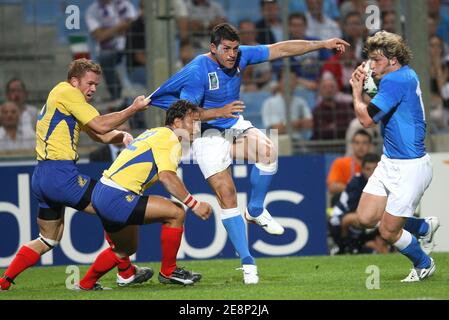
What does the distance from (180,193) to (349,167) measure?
5047 millimetres

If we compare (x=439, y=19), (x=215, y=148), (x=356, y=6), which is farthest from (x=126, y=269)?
(x=439, y=19)

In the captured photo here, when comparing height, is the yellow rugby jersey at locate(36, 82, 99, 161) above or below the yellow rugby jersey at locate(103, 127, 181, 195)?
above

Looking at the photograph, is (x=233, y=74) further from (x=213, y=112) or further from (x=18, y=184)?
(x=18, y=184)

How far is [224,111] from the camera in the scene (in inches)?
374

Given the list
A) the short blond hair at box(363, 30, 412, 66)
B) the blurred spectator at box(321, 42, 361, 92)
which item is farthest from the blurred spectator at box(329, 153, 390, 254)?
the short blond hair at box(363, 30, 412, 66)

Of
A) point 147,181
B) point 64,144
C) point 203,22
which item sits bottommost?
point 147,181

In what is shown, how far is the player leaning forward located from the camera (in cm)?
931

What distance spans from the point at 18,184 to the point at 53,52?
188 cm

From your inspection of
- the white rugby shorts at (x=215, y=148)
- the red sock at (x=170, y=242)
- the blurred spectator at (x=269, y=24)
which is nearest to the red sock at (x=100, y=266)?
the red sock at (x=170, y=242)

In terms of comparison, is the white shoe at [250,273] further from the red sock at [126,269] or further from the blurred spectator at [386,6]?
the blurred spectator at [386,6]

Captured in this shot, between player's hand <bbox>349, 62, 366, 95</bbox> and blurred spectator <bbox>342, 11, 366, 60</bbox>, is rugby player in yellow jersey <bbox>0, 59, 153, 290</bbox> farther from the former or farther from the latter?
blurred spectator <bbox>342, 11, 366, 60</bbox>

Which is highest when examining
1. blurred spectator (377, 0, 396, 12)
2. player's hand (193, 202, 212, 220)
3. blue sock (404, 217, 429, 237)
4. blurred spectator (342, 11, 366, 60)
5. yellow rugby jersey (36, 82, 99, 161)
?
blurred spectator (377, 0, 396, 12)

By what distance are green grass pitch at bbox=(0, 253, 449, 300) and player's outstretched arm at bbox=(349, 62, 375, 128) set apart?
133cm

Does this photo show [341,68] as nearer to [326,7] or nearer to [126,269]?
[326,7]
